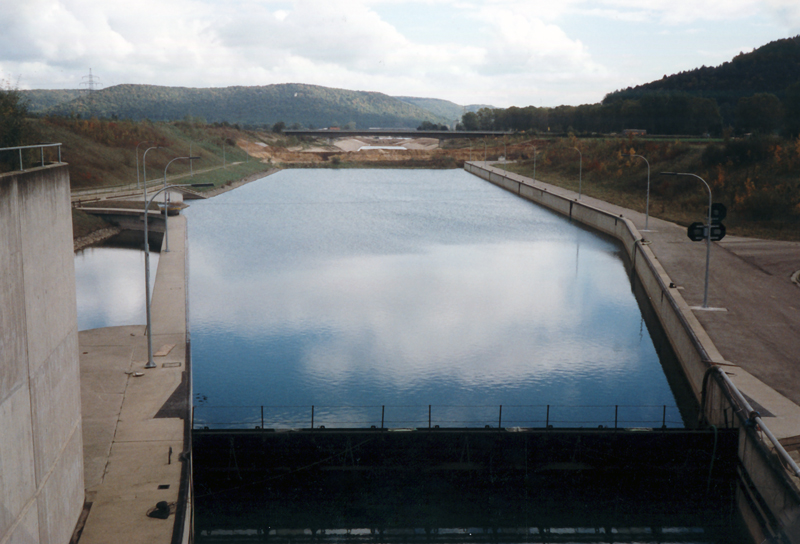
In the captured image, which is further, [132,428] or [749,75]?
[749,75]

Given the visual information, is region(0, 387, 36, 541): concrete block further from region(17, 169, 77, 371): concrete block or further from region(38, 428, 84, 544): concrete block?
region(17, 169, 77, 371): concrete block

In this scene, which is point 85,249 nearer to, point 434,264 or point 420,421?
point 434,264

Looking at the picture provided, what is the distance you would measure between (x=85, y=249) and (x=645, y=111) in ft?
337

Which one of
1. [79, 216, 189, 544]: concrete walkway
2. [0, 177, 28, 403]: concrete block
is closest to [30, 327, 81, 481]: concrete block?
[0, 177, 28, 403]: concrete block

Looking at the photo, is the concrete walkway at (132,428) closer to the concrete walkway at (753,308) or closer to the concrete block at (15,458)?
the concrete block at (15,458)

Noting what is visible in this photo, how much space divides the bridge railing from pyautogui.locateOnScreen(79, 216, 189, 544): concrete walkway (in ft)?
7.16

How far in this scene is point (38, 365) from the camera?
10789mm

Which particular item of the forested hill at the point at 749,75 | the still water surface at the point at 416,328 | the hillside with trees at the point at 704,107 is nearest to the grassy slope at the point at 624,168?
the still water surface at the point at 416,328

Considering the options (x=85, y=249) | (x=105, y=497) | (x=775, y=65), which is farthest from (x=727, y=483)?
(x=775, y=65)

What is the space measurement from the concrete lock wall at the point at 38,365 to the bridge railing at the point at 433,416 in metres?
8.40

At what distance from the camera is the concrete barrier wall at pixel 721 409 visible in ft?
49.4

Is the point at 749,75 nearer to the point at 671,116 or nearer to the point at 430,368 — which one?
the point at 671,116

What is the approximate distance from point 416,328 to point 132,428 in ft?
51.4

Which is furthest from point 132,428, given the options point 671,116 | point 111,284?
point 671,116
